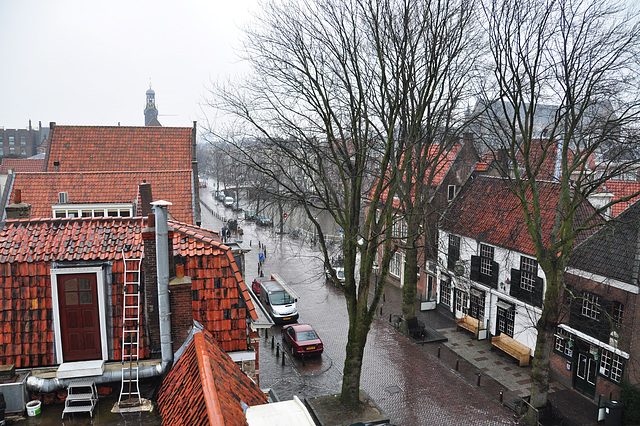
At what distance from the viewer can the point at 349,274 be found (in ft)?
53.5

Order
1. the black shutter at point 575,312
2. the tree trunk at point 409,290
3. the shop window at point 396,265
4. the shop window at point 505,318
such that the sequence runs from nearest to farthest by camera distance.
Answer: the black shutter at point 575,312 < the shop window at point 505,318 < the tree trunk at point 409,290 < the shop window at point 396,265

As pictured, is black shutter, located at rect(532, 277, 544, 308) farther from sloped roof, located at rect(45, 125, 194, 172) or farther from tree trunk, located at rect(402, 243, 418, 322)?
sloped roof, located at rect(45, 125, 194, 172)

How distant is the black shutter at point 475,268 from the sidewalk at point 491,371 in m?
2.98

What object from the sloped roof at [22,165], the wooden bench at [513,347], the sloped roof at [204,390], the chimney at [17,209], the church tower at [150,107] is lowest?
the wooden bench at [513,347]

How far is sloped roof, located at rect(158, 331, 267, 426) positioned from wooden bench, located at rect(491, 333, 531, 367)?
1630 centimetres

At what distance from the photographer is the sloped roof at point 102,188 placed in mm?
20656

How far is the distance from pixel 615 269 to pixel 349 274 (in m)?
10.2

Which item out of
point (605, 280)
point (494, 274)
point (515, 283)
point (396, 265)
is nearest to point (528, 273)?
point (515, 283)

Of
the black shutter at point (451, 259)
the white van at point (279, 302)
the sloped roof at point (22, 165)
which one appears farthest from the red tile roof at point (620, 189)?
the sloped roof at point (22, 165)

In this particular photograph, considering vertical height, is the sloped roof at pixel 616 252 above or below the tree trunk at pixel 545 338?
above

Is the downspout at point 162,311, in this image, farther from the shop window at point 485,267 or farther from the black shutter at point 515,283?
the shop window at point 485,267

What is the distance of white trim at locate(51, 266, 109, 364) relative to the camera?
8875 mm

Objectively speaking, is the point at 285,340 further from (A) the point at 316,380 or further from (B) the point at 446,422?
(B) the point at 446,422

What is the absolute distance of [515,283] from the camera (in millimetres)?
22016
